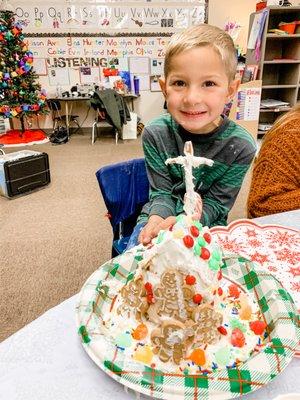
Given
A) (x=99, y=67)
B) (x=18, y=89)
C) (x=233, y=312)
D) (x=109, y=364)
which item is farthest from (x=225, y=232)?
(x=99, y=67)

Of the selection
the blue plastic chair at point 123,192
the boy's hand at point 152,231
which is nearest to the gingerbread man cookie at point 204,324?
the boy's hand at point 152,231

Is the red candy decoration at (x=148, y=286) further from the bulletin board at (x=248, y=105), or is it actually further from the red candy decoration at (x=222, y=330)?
the bulletin board at (x=248, y=105)

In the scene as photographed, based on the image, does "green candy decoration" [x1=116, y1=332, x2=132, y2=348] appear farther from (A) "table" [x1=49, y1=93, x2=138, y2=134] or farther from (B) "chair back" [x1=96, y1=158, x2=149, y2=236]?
(A) "table" [x1=49, y1=93, x2=138, y2=134]

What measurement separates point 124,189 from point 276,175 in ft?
1.85

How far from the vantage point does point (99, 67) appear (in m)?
Answer: 5.38

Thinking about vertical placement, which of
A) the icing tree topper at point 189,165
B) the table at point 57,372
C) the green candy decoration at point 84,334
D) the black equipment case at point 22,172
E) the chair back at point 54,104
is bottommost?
the black equipment case at point 22,172

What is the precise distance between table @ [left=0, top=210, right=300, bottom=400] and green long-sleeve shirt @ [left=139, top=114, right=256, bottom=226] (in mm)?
534

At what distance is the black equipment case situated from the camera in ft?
9.78

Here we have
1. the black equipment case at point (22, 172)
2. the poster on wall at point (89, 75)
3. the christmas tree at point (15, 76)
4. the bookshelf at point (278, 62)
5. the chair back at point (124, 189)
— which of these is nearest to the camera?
the chair back at point (124, 189)

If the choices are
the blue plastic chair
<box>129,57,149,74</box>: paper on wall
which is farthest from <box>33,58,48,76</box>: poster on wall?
the blue plastic chair

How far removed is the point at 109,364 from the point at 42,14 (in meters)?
5.64

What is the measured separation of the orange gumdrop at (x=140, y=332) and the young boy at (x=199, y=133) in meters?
0.27

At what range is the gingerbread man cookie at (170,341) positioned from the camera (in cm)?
54

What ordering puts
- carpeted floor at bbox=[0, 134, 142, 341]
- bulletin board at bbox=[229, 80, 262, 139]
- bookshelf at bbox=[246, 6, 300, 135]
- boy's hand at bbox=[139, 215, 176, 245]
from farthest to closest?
bookshelf at bbox=[246, 6, 300, 135]
bulletin board at bbox=[229, 80, 262, 139]
carpeted floor at bbox=[0, 134, 142, 341]
boy's hand at bbox=[139, 215, 176, 245]
